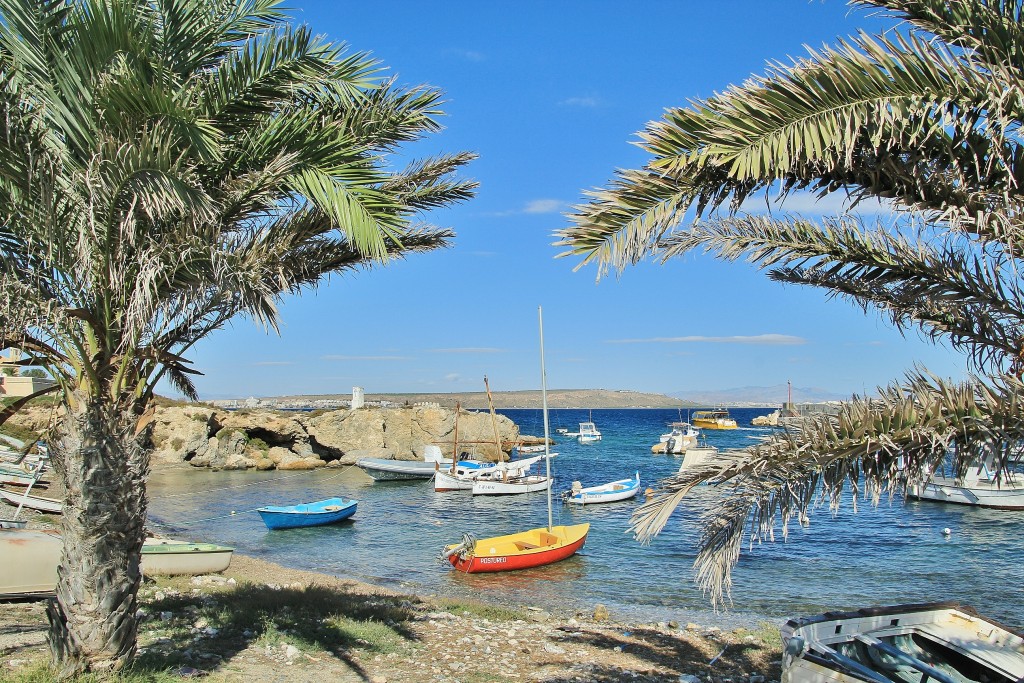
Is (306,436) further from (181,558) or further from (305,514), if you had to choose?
(181,558)

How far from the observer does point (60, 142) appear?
5.58 metres

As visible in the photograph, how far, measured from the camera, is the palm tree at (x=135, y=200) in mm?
5074

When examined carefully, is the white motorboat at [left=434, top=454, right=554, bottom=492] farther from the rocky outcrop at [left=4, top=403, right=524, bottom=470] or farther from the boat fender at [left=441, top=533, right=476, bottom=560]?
the boat fender at [left=441, top=533, right=476, bottom=560]

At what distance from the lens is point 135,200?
4953mm

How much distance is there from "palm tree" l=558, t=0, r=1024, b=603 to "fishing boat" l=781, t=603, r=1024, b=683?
8.40 feet

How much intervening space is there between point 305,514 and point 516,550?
10130 mm

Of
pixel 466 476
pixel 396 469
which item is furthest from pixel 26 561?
pixel 396 469

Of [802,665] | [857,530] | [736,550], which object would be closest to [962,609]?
[802,665]

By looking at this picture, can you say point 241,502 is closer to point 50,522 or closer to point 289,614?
point 50,522

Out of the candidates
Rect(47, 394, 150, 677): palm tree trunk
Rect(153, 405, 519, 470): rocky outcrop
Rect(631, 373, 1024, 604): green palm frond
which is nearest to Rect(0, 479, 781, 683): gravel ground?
Rect(47, 394, 150, 677): palm tree trunk

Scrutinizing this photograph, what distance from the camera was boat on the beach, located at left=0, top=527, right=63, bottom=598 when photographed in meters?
10.1

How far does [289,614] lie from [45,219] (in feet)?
22.6

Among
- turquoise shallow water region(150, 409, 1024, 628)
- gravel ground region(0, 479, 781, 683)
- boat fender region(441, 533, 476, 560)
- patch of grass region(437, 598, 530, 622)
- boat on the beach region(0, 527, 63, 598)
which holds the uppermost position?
boat on the beach region(0, 527, 63, 598)

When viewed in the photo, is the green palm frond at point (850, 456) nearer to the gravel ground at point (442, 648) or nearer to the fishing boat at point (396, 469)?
the gravel ground at point (442, 648)
